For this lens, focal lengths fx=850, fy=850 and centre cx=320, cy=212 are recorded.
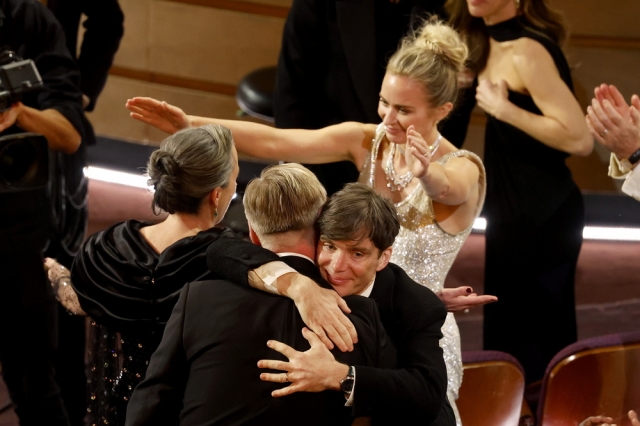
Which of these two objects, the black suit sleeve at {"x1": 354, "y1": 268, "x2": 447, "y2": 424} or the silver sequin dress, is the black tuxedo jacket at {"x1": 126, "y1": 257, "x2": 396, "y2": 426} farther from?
the silver sequin dress

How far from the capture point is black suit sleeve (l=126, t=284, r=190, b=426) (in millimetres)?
1565

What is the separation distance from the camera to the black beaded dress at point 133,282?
70.2 inches

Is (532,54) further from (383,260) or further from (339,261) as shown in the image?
(339,261)

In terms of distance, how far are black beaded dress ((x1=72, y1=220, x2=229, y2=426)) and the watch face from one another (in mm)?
429

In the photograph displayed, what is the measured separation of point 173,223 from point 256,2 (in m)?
Result: 3.15

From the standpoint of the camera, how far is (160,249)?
1.85 metres

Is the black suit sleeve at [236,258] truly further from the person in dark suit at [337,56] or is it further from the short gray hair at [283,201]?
the person in dark suit at [337,56]

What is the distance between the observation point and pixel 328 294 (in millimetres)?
1560

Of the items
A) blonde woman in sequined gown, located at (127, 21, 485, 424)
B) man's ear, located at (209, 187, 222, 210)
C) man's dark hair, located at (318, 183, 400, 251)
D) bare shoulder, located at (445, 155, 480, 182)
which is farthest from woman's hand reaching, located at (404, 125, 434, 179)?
man's ear, located at (209, 187, 222, 210)

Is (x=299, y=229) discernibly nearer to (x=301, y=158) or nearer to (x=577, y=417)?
(x=301, y=158)

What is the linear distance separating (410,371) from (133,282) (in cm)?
63

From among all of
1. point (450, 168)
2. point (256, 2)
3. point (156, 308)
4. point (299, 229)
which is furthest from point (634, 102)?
point (256, 2)

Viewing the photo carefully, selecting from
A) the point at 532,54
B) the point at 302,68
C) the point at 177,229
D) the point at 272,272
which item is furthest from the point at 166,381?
the point at 532,54

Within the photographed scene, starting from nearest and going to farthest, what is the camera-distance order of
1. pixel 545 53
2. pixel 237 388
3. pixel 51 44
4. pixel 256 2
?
Answer: pixel 237 388 < pixel 51 44 < pixel 545 53 < pixel 256 2
